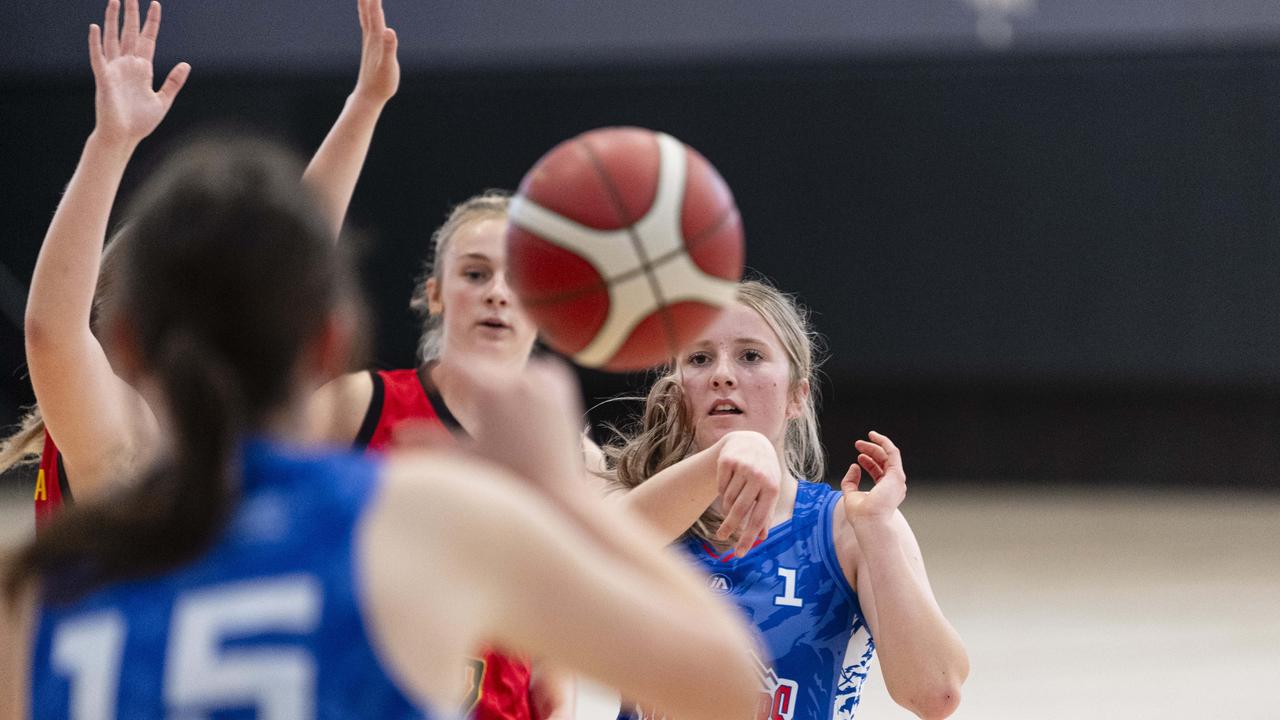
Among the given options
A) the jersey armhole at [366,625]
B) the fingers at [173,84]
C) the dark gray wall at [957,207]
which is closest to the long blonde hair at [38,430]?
the fingers at [173,84]

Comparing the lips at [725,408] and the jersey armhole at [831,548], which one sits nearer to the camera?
the jersey armhole at [831,548]

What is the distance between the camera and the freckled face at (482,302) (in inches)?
141

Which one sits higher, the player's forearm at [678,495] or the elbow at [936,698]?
the player's forearm at [678,495]

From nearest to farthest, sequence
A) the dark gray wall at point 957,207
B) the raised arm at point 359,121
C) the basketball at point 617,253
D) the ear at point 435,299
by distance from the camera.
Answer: the basketball at point 617,253 → the raised arm at point 359,121 → the ear at point 435,299 → the dark gray wall at point 957,207

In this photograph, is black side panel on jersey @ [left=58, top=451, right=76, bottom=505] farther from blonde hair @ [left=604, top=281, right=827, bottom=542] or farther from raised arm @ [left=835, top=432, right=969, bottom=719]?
raised arm @ [left=835, top=432, right=969, bottom=719]

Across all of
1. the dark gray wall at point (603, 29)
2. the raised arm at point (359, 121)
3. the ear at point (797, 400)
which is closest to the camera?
the raised arm at point (359, 121)

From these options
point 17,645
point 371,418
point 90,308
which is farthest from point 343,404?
point 17,645

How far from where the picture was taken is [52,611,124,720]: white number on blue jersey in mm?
1209

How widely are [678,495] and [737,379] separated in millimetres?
686

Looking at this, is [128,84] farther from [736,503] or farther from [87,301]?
[736,503]

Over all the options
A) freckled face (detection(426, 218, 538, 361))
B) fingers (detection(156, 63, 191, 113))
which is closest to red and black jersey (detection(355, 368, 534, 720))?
freckled face (detection(426, 218, 538, 361))

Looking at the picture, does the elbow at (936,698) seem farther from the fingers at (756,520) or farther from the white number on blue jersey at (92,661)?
the white number on blue jersey at (92,661)

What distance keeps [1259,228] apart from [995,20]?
292 centimetres

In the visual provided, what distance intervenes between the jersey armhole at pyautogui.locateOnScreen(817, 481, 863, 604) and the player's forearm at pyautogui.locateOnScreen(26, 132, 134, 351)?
5.30 ft
